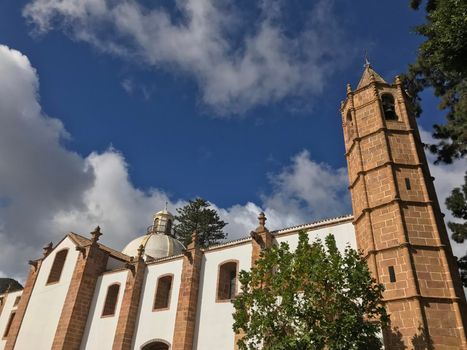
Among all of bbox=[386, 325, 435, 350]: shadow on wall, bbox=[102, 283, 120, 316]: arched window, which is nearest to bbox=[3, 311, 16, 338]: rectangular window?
bbox=[102, 283, 120, 316]: arched window

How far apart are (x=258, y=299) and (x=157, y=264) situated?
11844 mm

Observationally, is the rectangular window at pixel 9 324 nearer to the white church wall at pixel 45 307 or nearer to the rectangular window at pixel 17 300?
the rectangular window at pixel 17 300

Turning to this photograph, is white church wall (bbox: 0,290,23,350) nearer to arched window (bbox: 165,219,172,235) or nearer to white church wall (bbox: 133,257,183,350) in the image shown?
arched window (bbox: 165,219,172,235)

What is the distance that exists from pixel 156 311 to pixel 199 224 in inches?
918

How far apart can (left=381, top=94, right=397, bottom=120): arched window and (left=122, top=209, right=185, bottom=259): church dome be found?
60.6ft

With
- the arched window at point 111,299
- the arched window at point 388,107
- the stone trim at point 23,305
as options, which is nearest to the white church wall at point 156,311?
the arched window at point 111,299

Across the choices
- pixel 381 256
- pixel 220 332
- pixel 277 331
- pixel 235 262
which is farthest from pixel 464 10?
pixel 220 332

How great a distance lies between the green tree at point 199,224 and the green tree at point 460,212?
25691 mm

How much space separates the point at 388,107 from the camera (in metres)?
18.7

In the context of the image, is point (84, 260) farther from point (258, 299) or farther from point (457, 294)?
point (457, 294)

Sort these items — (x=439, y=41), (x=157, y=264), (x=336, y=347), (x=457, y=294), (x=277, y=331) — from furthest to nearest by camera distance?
(x=157, y=264) → (x=457, y=294) → (x=439, y=41) → (x=277, y=331) → (x=336, y=347)

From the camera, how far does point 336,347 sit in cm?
1020

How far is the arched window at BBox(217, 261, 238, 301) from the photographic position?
19.2 metres

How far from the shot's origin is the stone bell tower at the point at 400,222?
12.7 m
